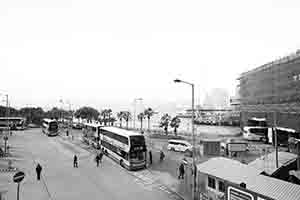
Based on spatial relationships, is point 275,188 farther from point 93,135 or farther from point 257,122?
point 257,122

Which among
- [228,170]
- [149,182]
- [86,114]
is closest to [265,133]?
[149,182]

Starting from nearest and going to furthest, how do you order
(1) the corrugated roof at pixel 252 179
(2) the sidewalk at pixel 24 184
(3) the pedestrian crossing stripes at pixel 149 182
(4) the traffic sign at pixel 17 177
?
(1) the corrugated roof at pixel 252 179 < (4) the traffic sign at pixel 17 177 < (2) the sidewalk at pixel 24 184 < (3) the pedestrian crossing stripes at pixel 149 182

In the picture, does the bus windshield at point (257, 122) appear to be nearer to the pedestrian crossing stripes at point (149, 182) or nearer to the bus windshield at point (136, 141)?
the bus windshield at point (136, 141)

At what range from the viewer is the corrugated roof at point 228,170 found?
1490cm

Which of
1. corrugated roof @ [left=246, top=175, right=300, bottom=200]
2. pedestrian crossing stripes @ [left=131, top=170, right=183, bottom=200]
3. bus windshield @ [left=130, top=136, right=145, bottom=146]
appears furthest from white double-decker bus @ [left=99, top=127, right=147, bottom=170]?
corrugated roof @ [left=246, top=175, right=300, bottom=200]

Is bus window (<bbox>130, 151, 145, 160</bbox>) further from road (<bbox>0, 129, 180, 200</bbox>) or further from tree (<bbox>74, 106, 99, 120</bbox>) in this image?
tree (<bbox>74, 106, 99, 120</bbox>)

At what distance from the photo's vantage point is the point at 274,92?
187 feet

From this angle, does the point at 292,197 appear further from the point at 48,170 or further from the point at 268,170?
the point at 48,170

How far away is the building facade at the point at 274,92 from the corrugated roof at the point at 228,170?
24.1m

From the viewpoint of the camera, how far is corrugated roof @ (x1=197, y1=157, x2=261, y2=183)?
14895mm

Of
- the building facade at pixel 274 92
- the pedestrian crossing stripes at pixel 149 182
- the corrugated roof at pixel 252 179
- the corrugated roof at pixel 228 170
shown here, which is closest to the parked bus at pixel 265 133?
the building facade at pixel 274 92

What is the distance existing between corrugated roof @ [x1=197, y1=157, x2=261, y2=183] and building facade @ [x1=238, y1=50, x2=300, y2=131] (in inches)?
948

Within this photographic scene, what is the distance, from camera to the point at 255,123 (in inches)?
2511

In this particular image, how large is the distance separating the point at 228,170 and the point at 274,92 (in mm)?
47461
